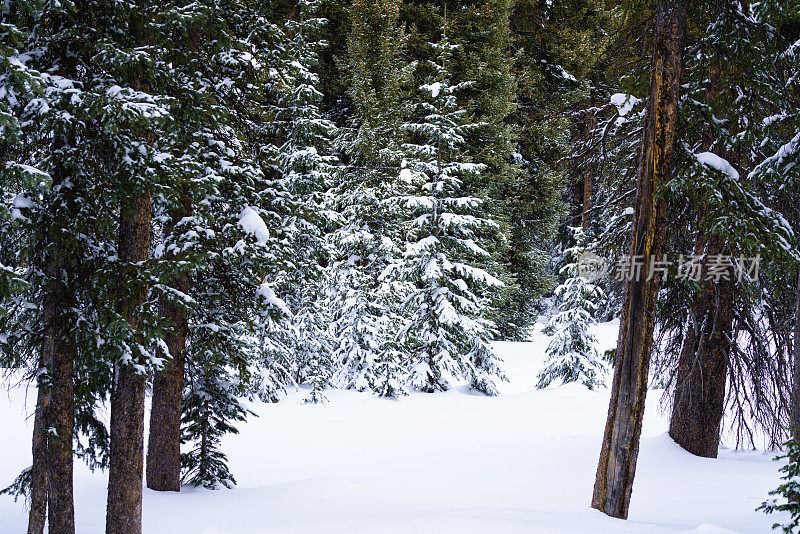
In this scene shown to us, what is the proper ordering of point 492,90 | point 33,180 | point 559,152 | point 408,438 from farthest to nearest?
point 559,152 → point 492,90 → point 408,438 → point 33,180

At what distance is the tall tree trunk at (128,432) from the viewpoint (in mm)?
6816

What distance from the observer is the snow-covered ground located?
7.11 m

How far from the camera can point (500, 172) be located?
22.4 m

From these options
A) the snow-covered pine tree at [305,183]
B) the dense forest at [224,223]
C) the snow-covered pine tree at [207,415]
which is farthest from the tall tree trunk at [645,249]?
the snow-covered pine tree at [305,183]

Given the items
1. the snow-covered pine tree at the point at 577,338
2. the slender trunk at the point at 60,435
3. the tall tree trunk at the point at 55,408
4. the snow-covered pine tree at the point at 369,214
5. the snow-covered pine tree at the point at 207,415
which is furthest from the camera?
the snow-covered pine tree at the point at 577,338

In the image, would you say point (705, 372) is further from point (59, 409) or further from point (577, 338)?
point (577, 338)

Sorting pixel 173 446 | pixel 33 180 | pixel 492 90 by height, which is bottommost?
pixel 173 446

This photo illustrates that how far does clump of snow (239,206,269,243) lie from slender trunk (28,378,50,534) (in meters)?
2.92

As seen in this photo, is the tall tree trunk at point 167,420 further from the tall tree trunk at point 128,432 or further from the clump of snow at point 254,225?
the tall tree trunk at point 128,432

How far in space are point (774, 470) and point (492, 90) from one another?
624 inches

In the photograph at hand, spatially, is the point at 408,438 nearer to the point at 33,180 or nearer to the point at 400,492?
the point at 400,492

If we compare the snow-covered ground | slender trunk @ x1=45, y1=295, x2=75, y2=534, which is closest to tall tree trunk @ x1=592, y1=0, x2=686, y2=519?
the snow-covered ground

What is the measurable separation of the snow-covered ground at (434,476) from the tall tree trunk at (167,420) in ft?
1.03

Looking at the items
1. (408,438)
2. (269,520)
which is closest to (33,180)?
(269,520)
